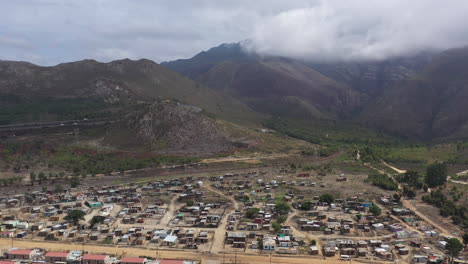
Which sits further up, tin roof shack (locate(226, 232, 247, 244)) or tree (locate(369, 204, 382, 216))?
tree (locate(369, 204, 382, 216))

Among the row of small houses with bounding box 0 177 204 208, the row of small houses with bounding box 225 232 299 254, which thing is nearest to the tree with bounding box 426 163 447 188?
the row of small houses with bounding box 225 232 299 254

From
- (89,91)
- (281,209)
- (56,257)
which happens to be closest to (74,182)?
(56,257)

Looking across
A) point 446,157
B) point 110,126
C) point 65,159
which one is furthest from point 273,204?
point 110,126

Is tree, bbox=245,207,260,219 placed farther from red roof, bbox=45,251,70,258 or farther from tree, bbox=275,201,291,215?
red roof, bbox=45,251,70,258

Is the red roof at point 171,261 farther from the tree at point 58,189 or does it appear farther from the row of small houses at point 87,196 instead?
the tree at point 58,189

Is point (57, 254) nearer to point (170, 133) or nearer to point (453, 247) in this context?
point (453, 247)

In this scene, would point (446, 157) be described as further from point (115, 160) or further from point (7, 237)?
point (7, 237)
